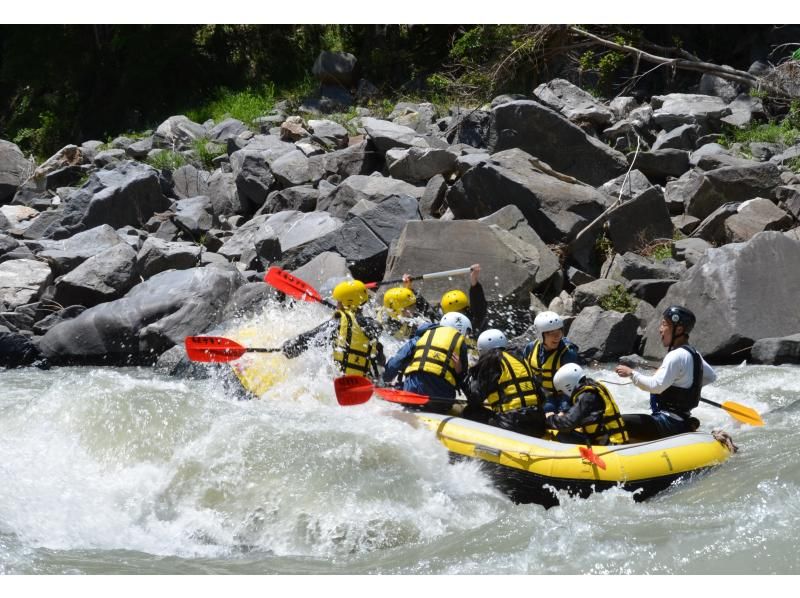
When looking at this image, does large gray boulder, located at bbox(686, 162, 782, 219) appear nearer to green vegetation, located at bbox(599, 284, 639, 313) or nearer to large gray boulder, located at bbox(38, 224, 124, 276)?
green vegetation, located at bbox(599, 284, 639, 313)

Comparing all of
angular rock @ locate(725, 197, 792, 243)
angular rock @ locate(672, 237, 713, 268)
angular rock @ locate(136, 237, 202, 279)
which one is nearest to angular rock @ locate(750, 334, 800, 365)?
angular rock @ locate(672, 237, 713, 268)

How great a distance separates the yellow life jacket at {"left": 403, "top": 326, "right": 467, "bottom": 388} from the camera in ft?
19.8

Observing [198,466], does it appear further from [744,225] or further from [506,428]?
[744,225]

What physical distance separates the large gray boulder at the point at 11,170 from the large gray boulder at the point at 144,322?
6829 mm

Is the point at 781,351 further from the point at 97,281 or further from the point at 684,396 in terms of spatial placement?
the point at 97,281

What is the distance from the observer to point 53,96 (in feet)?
66.7

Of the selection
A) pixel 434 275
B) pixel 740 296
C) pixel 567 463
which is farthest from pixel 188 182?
pixel 567 463

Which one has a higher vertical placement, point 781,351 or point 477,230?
point 477,230

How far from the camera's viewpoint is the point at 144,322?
9562 mm

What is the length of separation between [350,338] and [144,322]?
3.46 meters

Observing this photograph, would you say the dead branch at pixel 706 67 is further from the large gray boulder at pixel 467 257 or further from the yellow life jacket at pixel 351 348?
the yellow life jacket at pixel 351 348

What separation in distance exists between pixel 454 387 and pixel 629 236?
4.88 metres

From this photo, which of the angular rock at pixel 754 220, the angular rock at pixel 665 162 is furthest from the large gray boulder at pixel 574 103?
the angular rock at pixel 754 220

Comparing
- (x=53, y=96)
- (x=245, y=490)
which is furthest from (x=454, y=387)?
(x=53, y=96)
